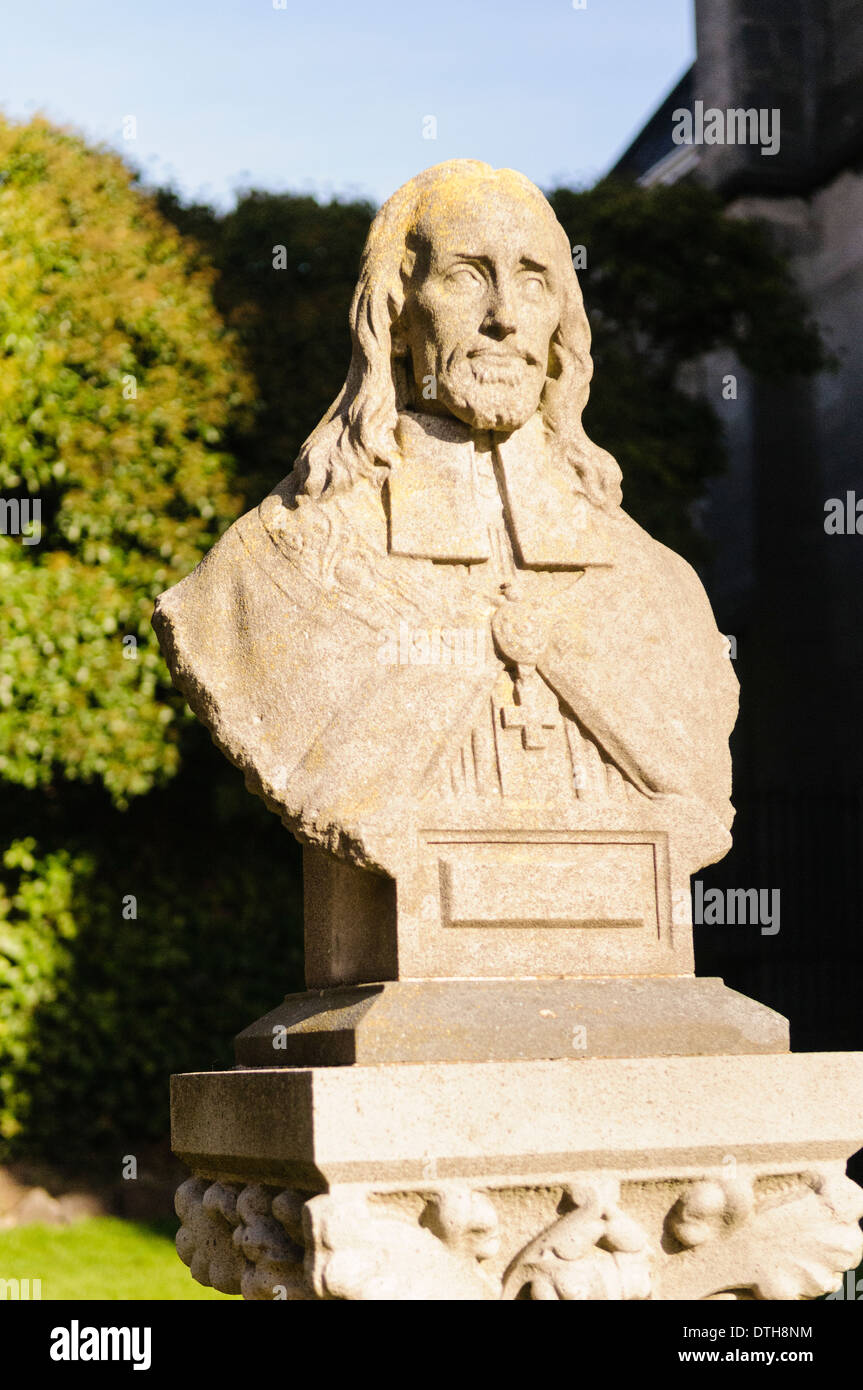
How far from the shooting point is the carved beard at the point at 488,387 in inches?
158

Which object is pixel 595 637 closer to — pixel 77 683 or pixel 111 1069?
pixel 77 683

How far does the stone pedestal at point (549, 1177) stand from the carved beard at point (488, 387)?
5.05 ft

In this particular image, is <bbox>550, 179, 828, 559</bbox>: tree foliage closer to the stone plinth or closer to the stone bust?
the stone bust

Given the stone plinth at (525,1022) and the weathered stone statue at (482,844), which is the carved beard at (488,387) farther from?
the stone plinth at (525,1022)

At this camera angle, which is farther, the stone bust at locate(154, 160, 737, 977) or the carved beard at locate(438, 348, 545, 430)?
the carved beard at locate(438, 348, 545, 430)

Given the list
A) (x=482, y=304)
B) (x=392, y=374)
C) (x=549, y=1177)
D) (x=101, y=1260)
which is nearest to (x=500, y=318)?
(x=482, y=304)

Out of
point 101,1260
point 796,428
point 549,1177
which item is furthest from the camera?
point 796,428

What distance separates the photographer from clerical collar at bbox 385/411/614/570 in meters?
3.97

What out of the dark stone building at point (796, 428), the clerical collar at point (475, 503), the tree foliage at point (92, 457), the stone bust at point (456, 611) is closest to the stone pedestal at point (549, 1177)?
the stone bust at point (456, 611)

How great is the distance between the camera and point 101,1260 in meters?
7.54

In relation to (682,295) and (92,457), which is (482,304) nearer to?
(92,457)

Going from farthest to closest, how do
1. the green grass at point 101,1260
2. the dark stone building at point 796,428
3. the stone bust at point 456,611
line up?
the dark stone building at point 796,428 < the green grass at point 101,1260 < the stone bust at point 456,611

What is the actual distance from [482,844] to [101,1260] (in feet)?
15.2

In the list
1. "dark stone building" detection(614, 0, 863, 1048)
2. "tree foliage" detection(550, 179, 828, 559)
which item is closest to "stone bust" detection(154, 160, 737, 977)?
"tree foliage" detection(550, 179, 828, 559)
